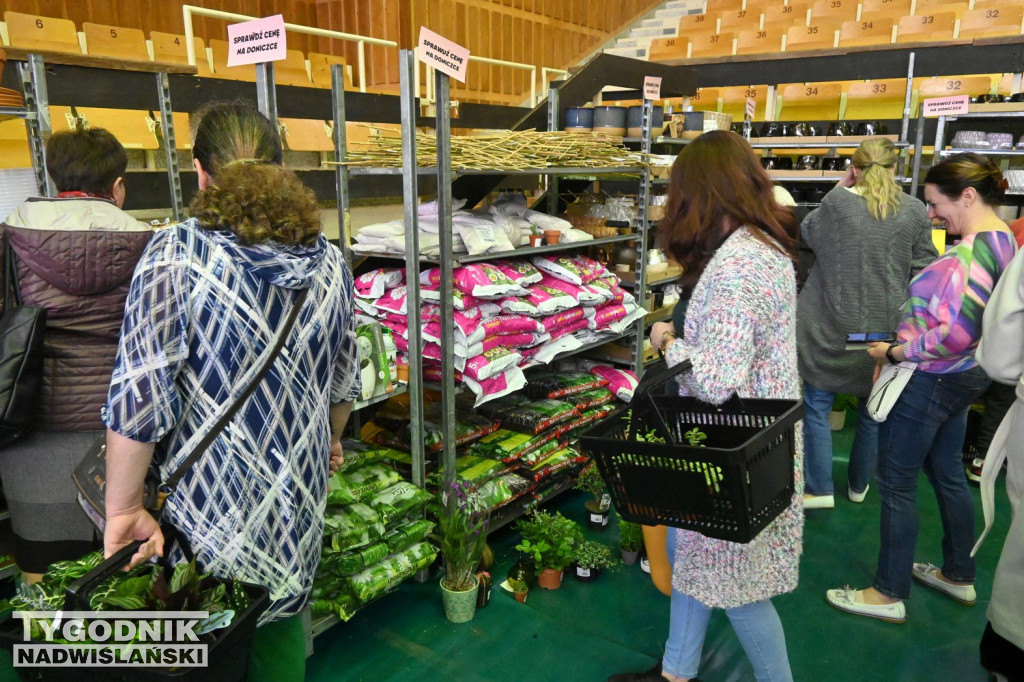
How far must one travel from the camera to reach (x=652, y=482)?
5.43 feet

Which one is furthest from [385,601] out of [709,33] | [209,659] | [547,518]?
[709,33]

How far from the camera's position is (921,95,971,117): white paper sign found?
4676 mm

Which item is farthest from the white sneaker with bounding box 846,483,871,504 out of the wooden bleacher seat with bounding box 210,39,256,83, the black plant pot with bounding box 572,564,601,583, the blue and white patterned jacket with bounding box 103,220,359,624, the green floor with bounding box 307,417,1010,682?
the wooden bleacher seat with bounding box 210,39,256,83

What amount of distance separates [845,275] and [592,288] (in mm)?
1118

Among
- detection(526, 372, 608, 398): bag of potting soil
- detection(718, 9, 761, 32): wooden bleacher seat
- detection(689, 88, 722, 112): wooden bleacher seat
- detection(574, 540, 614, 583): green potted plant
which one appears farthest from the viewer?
detection(718, 9, 761, 32): wooden bleacher seat

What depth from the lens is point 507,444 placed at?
10.8 feet

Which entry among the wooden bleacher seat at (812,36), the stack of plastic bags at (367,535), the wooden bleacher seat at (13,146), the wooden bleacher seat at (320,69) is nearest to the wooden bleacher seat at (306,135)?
the wooden bleacher seat at (320,69)

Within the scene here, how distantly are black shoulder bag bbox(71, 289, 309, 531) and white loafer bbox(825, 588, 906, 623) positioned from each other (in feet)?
7.73

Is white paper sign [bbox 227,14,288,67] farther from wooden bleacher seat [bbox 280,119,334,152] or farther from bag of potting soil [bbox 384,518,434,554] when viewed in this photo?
wooden bleacher seat [bbox 280,119,334,152]

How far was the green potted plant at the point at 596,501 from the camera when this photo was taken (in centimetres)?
336

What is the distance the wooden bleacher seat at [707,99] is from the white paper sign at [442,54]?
650 cm

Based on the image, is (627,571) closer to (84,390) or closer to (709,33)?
(84,390)

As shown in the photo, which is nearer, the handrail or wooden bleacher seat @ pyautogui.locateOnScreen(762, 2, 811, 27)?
the handrail

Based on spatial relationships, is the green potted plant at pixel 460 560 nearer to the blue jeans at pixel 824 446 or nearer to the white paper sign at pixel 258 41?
the white paper sign at pixel 258 41
